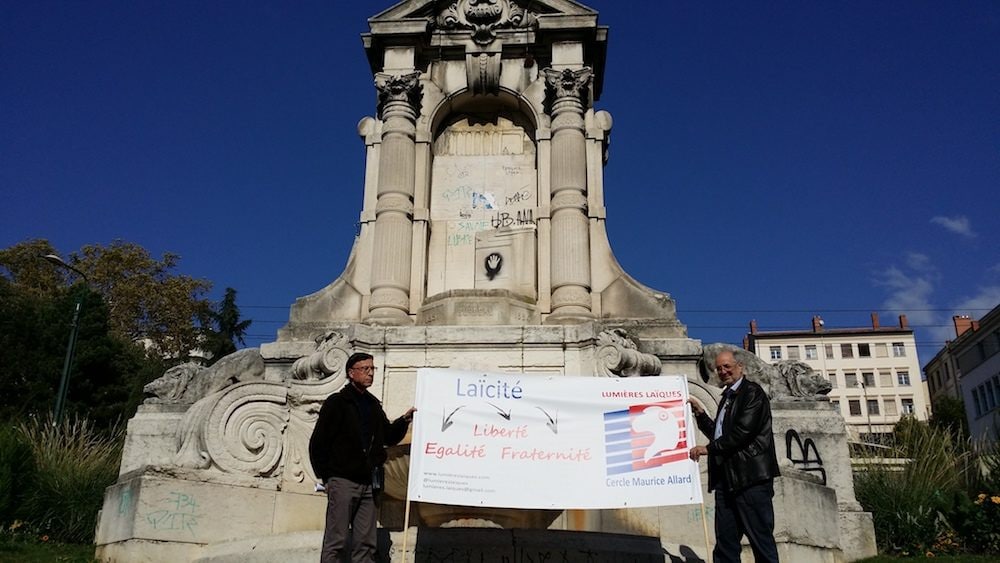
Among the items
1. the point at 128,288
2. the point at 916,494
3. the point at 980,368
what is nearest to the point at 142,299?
the point at 128,288

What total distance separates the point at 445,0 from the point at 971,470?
455 inches

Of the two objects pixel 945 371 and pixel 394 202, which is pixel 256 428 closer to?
pixel 394 202

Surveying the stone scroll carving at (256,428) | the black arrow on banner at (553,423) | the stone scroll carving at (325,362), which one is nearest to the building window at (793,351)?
the stone scroll carving at (325,362)

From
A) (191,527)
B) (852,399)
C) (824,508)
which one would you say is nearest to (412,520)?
(191,527)

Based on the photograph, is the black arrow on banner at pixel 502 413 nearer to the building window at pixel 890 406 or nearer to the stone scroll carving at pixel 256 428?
the stone scroll carving at pixel 256 428

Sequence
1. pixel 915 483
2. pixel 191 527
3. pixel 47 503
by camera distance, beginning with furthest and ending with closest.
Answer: pixel 915 483
pixel 47 503
pixel 191 527

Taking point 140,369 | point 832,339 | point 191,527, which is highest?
point 832,339

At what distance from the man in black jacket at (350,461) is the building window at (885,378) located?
84663 millimetres

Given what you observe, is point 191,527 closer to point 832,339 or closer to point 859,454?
point 859,454

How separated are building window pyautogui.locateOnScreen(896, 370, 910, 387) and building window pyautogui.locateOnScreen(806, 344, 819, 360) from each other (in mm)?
7727

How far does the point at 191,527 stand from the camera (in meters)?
8.15

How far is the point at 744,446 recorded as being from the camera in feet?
20.3

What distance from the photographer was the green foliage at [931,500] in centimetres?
1077

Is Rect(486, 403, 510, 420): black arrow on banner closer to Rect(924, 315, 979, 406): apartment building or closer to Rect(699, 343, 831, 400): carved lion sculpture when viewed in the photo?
Rect(699, 343, 831, 400): carved lion sculpture
